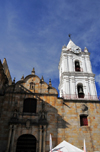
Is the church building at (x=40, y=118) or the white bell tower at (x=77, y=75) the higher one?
the white bell tower at (x=77, y=75)

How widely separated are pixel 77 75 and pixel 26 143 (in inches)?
675

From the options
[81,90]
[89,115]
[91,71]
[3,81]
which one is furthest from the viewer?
[91,71]

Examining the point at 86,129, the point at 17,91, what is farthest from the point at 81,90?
the point at 17,91

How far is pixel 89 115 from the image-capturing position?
17406mm

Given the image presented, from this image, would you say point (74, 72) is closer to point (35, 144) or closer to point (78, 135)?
point (78, 135)

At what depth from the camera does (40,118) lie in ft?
53.6

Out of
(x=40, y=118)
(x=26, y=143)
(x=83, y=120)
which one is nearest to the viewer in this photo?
→ (x=26, y=143)

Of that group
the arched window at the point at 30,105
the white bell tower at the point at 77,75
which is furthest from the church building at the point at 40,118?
the white bell tower at the point at 77,75

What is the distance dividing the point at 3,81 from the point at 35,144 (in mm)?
9633

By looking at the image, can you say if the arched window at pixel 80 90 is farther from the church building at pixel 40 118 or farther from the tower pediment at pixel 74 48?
the tower pediment at pixel 74 48

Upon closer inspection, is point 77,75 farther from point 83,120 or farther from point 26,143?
point 26,143

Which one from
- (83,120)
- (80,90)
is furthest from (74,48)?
(83,120)

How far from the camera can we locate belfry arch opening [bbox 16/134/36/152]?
1479 cm

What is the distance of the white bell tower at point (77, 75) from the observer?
26.1 meters
